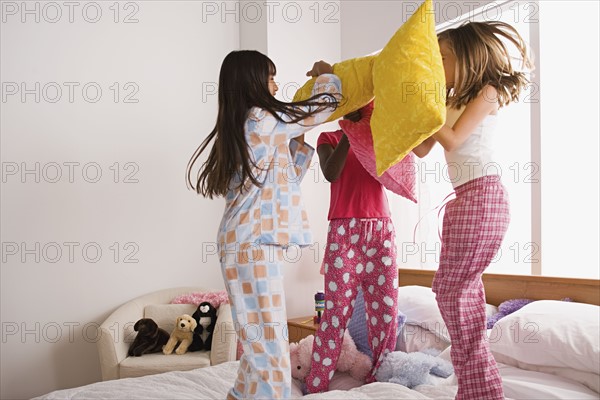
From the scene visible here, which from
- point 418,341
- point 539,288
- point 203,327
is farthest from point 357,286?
point 203,327

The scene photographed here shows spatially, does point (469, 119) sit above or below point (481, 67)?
below

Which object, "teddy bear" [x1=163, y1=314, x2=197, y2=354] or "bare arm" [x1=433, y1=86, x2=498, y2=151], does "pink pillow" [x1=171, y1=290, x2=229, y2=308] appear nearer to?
"teddy bear" [x1=163, y1=314, x2=197, y2=354]

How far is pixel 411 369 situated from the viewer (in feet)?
6.50

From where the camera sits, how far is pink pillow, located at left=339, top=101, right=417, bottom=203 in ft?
6.38

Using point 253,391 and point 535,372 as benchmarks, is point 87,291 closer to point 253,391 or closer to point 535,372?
point 253,391

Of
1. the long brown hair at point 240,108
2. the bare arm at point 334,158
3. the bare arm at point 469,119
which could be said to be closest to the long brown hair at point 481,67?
the bare arm at point 469,119

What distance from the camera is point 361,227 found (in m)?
2.22

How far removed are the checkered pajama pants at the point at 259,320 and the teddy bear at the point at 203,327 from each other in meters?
1.43

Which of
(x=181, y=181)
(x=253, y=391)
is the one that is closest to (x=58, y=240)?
(x=181, y=181)

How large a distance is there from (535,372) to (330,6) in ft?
8.76

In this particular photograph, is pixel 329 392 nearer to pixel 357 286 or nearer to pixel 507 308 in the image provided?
pixel 357 286

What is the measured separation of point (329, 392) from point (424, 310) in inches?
31.1

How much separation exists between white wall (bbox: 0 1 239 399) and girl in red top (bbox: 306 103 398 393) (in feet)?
4.91

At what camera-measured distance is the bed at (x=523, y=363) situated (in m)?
1.78
